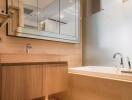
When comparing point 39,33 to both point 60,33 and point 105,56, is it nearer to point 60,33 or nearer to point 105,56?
point 60,33

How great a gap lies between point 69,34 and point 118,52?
29.2 inches

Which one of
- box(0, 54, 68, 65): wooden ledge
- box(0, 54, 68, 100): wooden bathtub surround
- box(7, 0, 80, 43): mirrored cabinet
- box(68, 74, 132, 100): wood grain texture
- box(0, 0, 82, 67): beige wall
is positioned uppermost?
box(7, 0, 80, 43): mirrored cabinet

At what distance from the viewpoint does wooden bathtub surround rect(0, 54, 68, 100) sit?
3.39 feet

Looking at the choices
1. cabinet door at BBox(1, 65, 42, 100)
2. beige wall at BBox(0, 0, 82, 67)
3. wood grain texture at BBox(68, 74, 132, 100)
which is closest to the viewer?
cabinet door at BBox(1, 65, 42, 100)

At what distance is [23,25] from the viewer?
150 centimetres

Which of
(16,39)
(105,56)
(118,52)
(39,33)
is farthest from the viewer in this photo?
(105,56)

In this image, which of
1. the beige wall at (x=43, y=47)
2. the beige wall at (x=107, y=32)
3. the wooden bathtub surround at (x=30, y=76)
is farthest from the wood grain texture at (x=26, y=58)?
the beige wall at (x=107, y=32)

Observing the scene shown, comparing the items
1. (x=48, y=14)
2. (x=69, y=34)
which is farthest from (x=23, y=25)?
(x=69, y=34)

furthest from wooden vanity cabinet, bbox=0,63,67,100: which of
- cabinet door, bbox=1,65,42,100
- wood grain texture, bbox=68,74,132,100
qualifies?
wood grain texture, bbox=68,74,132,100

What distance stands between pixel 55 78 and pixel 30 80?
291 millimetres

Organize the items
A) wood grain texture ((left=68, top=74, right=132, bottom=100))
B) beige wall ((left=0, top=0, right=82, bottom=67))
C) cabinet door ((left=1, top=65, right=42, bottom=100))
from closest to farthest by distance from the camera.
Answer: cabinet door ((left=1, top=65, right=42, bottom=100)) → wood grain texture ((left=68, top=74, right=132, bottom=100)) → beige wall ((left=0, top=0, right=82, bottom=67))

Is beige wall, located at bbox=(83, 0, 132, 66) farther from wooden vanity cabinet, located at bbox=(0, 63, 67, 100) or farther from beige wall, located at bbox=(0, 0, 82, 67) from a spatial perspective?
wooden vanity cabinet, located at bbox=(0, 63, 67, 100)

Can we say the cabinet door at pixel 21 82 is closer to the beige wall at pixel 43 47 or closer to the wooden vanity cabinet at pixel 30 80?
the wooden vanity cabinet at pixel 30 80

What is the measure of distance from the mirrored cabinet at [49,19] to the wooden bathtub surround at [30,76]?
409 millimetres
